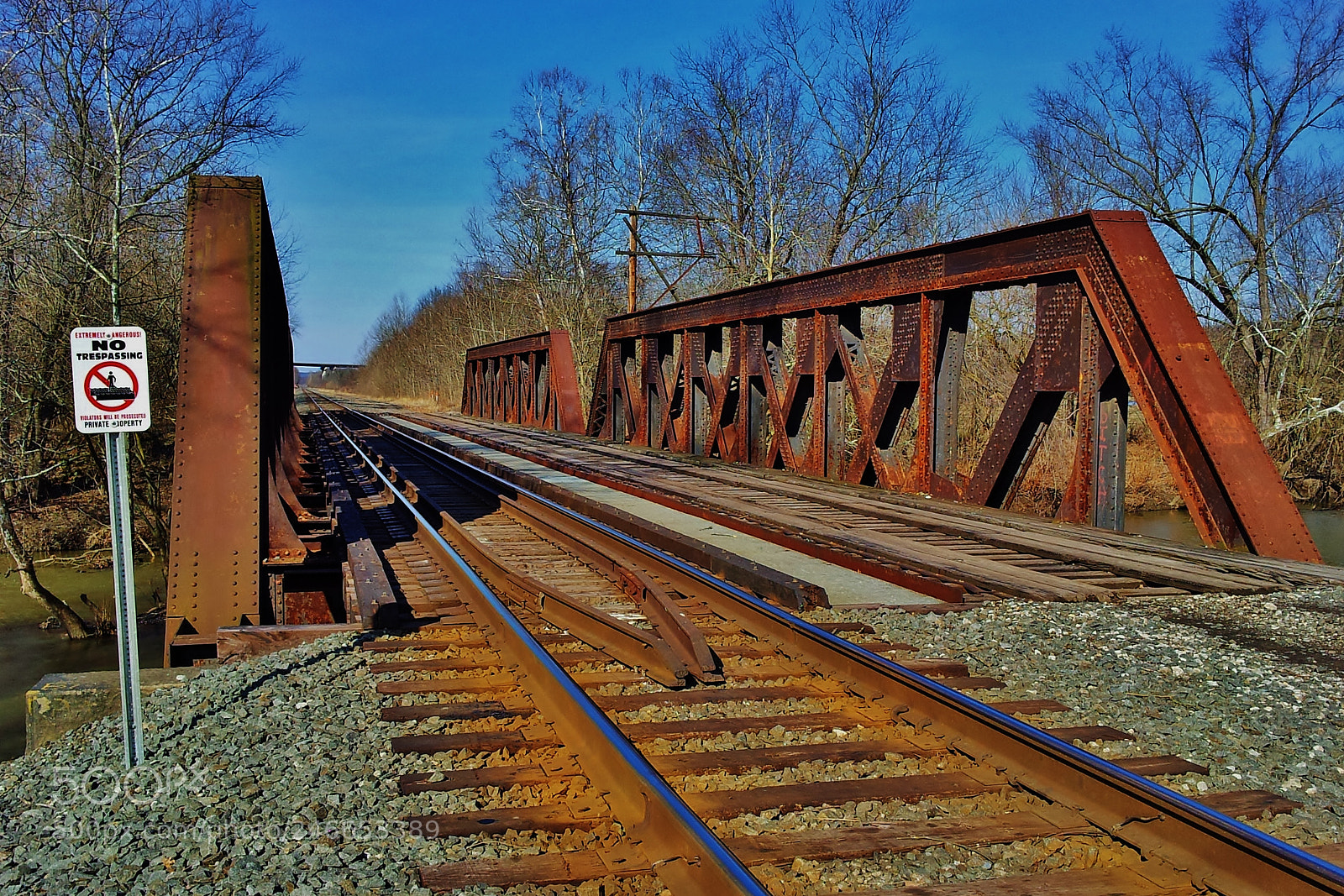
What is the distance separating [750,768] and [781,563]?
12.9ft

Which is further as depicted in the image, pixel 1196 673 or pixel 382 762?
pixel 1196 673

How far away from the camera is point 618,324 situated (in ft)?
66.7

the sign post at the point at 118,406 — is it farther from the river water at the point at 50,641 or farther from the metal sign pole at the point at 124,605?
the river water at the point at 50,641

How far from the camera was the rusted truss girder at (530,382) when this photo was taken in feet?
82.5

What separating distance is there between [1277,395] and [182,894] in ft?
73.2

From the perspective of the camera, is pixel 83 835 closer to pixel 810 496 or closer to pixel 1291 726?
pixel 1291 726

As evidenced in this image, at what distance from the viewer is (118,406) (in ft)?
13.6

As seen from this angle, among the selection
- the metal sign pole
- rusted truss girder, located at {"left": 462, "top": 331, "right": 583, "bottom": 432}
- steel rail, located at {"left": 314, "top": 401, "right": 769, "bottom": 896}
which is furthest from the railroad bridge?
rusted truss girder, located at {"left": 462, "top": 331, "right": 583, "bottom": 432}

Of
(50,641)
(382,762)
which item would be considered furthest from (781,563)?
(50,641)

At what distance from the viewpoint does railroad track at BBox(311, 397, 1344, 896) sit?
2.62m

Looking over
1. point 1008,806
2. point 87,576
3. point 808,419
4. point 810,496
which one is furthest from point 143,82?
point 1008,806

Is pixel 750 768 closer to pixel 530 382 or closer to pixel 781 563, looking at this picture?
pixel 781 563
